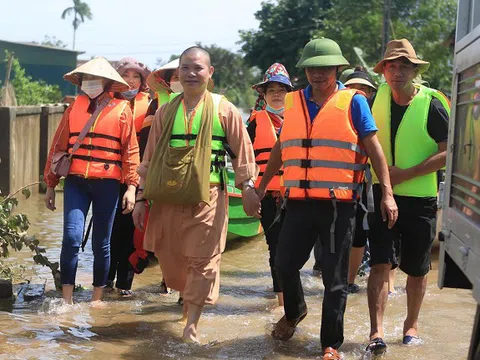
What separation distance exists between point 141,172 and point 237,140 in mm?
721

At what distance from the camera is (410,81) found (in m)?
6.13

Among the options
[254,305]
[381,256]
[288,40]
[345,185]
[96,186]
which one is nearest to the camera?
[345,185]

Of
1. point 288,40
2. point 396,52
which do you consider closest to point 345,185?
point 396,52

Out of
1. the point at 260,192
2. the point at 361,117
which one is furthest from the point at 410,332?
the point at 361,117

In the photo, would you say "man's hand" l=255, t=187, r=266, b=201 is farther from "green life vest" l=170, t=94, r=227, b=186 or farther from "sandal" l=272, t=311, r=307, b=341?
"sandal" l=272, t=311, r=307, b=341

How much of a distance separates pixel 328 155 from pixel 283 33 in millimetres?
56474

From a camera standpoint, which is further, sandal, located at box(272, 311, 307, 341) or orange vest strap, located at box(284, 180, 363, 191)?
sandal, located at box(272, 311, 307, 341)

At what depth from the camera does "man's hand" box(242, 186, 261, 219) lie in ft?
19.6

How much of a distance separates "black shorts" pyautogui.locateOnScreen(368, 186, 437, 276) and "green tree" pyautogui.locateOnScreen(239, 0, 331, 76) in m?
52.9

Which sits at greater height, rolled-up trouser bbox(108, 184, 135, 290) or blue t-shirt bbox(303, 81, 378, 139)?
blue t-shirt bbox(303, 81, 378, 139)

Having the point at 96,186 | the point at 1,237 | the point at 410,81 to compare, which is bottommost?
the point at 1,237

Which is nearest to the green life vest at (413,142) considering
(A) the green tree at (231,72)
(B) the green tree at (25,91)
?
(B) the green tree at (25,91)

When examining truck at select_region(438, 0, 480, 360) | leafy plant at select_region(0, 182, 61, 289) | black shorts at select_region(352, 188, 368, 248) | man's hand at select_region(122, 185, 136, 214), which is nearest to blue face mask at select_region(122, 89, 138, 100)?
man's hand at select_region(122, 185, 136, 214)

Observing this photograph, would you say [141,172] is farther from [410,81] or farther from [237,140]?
[410,81]
